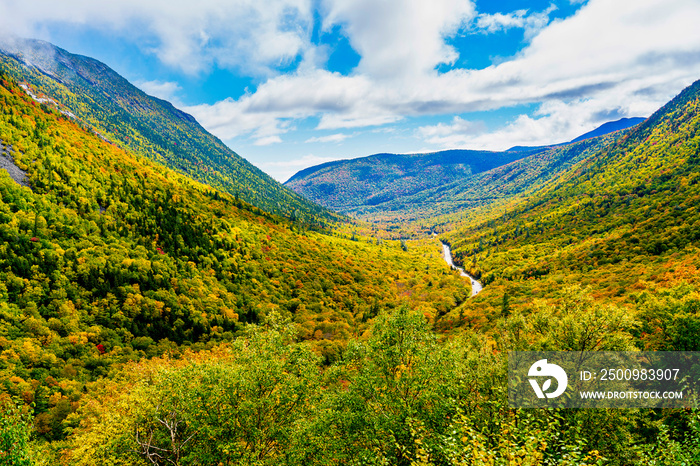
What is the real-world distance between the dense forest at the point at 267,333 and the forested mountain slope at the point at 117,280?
0.70 meters

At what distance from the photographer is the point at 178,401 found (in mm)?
31828

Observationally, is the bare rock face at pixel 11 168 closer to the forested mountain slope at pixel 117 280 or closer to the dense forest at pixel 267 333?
the forested mountain slope at pixel 117 280

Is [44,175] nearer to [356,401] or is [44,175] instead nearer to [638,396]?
[356,401]

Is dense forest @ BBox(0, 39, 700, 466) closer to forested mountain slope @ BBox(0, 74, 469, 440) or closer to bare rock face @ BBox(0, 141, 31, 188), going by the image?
forested mountain slope @ BBox(0, 74, 469, 440)

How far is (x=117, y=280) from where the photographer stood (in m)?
101

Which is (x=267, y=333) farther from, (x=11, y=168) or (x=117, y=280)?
Result: (x=11, y=168)

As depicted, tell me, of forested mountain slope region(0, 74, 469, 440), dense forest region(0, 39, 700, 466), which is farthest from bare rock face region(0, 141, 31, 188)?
dense forest region(0, 39, 700, 466)

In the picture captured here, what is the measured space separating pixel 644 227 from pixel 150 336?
231m

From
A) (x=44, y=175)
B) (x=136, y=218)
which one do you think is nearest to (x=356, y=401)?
(x=136, y=218)

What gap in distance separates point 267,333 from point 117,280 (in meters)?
100

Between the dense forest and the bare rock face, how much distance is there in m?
1.05

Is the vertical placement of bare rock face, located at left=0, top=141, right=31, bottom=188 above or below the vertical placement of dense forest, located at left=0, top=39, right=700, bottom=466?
above

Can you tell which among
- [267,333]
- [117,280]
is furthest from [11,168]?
[267,333]

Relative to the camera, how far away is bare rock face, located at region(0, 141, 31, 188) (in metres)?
117
